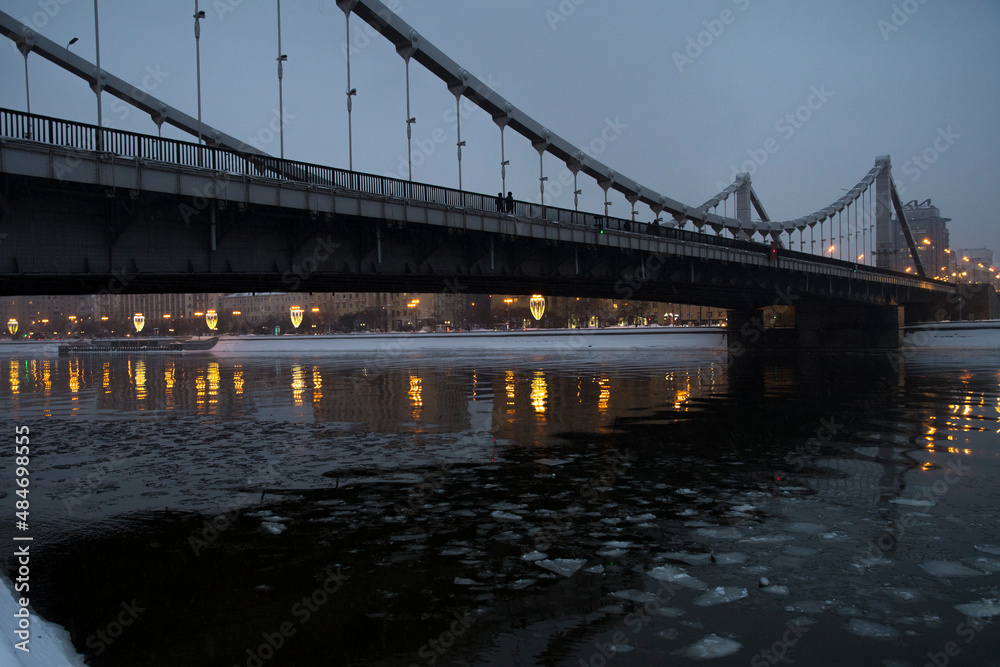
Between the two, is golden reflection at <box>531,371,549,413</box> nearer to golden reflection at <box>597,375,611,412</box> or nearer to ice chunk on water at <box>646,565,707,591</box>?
golden reflection at <box>597,375,611,412</box>

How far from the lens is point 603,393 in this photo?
87.4 feet

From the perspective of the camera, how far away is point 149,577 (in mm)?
7570

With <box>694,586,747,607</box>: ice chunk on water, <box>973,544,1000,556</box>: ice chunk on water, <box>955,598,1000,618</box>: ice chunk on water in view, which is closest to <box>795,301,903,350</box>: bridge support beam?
<box>973,544,1000,556</box>: ice chunk on water

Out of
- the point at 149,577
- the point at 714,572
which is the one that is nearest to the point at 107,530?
the point at 149,577

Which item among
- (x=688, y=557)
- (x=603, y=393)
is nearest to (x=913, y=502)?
(x=688, y=557)

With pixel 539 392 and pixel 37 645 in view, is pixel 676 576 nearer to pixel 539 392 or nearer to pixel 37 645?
pixel 37 645

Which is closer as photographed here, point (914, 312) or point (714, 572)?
point (714, 572)

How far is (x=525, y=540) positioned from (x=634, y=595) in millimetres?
1992

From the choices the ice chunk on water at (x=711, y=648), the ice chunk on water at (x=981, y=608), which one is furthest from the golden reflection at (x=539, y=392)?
the ice chunk on water at (x=711, y=648)

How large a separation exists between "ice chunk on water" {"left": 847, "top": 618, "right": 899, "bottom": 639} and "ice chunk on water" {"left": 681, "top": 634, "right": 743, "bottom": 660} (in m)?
1.02

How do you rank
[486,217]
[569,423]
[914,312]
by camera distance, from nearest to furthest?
[569,423] → [486,217] → [914,312]

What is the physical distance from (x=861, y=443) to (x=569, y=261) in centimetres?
2327

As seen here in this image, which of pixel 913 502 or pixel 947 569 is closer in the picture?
pixel 947 569

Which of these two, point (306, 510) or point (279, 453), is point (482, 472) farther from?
point (279, 453)
